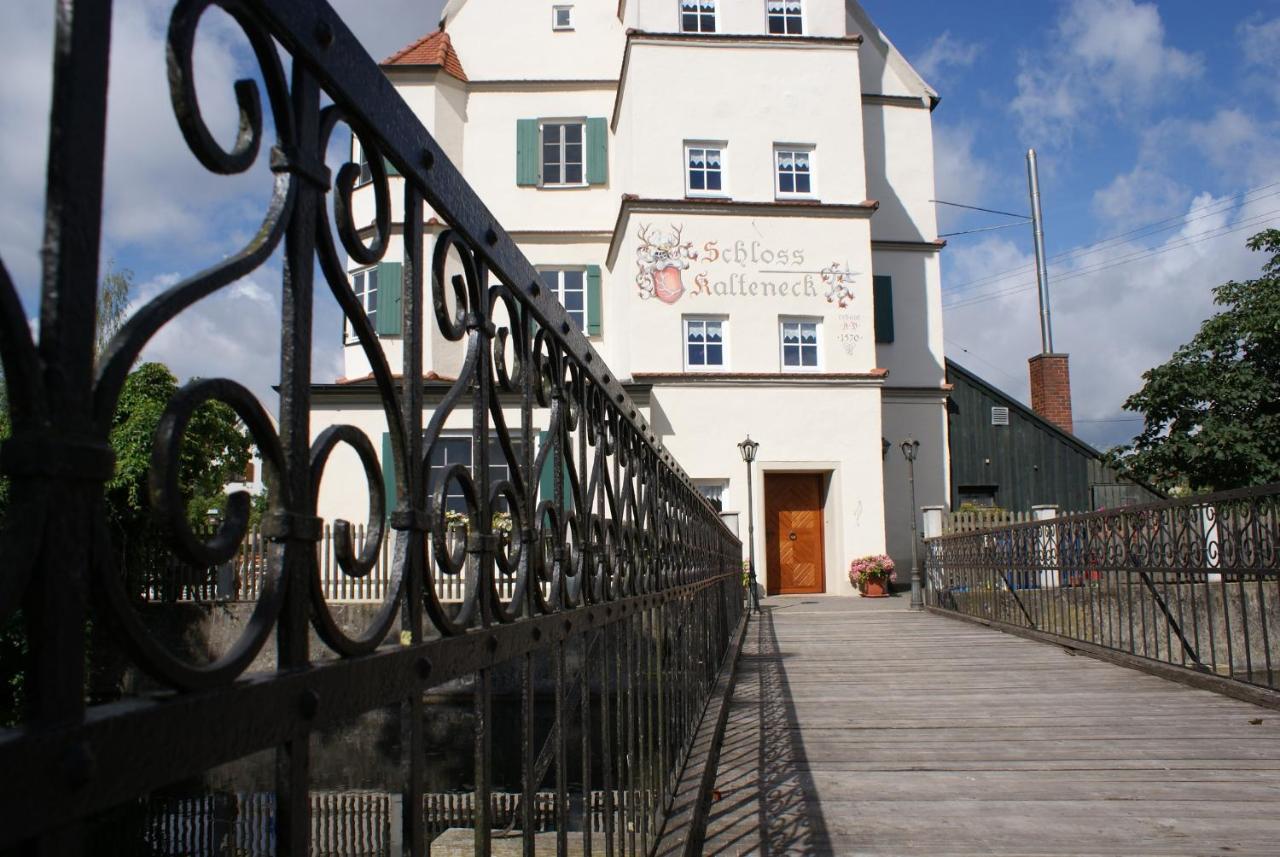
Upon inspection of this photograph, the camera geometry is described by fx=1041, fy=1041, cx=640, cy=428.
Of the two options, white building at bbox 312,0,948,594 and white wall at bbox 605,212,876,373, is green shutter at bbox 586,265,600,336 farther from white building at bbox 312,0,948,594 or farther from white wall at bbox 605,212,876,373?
white wall at bbox 605,212,876,373

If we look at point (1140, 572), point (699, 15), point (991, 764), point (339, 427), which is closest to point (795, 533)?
point (699, 15)

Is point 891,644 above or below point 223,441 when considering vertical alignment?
below

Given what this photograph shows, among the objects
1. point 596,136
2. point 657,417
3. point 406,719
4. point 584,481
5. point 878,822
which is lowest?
point 878,822

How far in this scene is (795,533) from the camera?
21.8 m

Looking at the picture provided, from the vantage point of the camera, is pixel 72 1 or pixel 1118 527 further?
A: pixel 1118 527

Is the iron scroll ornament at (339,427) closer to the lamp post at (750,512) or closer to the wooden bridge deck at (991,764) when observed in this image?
the wooden bridge deck at (991,764)

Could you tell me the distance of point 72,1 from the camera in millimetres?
611

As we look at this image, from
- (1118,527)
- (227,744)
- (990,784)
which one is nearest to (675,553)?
(990,784)

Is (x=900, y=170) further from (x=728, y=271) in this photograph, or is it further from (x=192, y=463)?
(x=192, y=463)

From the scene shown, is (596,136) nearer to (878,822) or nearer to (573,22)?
(573,22)

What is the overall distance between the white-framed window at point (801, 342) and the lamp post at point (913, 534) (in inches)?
101

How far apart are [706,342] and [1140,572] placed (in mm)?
12977

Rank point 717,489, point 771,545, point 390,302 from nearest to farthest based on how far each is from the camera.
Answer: point 390,302 → point 717,489 → point 771,545

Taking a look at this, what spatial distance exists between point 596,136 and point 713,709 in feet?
64.0
